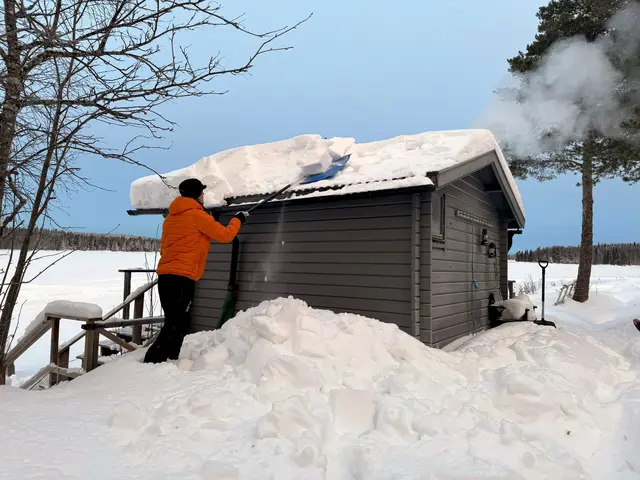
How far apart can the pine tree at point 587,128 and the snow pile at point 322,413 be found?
9241 millimetres

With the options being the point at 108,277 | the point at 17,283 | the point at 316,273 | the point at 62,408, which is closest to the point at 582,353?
the point at 316,273

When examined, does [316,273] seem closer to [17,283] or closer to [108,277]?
[17,283]

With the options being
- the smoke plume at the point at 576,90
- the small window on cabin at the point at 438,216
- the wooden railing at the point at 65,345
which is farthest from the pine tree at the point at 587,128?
the wooden railing at the point at 65,345

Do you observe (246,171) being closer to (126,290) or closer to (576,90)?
(126,290)

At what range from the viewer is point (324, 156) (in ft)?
22.7

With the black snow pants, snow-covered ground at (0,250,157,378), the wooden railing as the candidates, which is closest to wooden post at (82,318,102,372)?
the wooden railing

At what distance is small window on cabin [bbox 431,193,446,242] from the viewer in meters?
5.90

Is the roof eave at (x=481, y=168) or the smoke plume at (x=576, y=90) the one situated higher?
the smoke plume at (x=576, y=90)

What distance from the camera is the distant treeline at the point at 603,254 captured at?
119 feet

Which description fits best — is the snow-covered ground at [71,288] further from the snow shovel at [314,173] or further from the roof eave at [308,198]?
the snow shovel at [314,173]

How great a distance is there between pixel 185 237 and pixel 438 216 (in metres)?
3.77

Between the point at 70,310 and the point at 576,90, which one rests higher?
the point at 576,90

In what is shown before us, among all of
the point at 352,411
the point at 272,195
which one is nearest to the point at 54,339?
the point at 272,195

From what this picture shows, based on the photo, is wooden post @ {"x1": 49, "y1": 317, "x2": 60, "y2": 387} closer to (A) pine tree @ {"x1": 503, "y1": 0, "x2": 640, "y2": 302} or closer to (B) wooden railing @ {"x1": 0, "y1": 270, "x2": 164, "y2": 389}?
(B) wooden railing @ {"x1": 0, "y1": 270, "x2": 164, "y2": 389}
